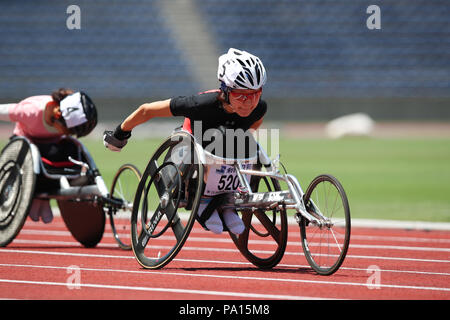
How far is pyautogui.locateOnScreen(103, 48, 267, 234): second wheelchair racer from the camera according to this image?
712 cm

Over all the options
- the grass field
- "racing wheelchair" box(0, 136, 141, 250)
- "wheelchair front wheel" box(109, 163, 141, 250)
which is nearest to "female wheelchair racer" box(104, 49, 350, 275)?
"wheelchair front wheel" box(109, 163, 141, 250)

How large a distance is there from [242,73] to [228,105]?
1.06ft

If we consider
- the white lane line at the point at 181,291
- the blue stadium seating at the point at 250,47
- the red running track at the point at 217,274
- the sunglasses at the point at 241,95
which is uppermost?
the blue stadium seating at the point at 250,47

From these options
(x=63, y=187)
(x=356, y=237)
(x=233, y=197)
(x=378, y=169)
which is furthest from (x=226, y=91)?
(x=378, y=169)

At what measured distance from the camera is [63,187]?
9391 millimetres

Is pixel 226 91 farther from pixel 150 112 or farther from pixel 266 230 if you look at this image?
pixel 266 230

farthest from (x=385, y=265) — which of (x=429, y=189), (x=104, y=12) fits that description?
(x=104, y=12)

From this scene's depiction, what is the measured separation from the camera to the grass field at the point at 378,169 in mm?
14258

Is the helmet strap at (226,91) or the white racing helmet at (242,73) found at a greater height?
the white racing helmet at (242,73)

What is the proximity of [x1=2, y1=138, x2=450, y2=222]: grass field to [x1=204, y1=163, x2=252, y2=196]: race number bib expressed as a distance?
18.9ft

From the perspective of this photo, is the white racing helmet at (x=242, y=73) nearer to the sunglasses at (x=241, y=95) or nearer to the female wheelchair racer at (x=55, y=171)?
the sunglasses at (x=241, y=95)

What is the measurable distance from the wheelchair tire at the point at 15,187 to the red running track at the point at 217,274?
254 mm

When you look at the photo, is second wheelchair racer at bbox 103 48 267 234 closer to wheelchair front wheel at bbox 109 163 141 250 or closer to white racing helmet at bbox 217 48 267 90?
white racing helmet at bbox 217 48 267 90

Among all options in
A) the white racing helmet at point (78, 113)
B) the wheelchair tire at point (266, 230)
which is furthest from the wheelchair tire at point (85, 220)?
the wheelchair tire at point (266, 230)
